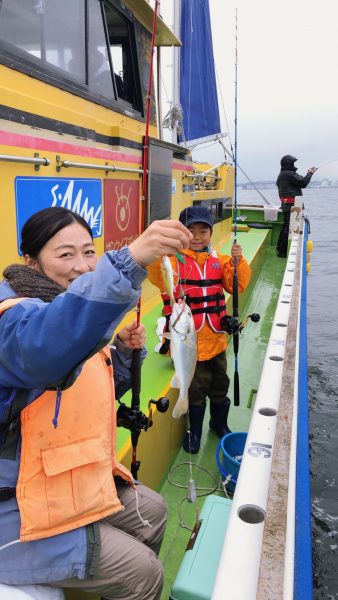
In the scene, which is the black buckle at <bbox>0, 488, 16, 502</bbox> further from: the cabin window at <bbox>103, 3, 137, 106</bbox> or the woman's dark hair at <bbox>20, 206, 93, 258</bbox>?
the cabin window at <bbox>103, 3, 137, 106</bbox>

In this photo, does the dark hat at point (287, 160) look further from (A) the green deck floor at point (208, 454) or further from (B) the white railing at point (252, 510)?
(B) the white railing at point (252, 510)

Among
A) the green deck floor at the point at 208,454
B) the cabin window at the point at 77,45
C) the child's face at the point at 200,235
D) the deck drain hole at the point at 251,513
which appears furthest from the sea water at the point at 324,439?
the cabin window at the point at 77,45

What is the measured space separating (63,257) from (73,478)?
0.72m

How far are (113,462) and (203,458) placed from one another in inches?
72.0

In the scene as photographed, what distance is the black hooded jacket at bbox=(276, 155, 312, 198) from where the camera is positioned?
1003cm

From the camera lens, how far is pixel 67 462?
1342 millimetres

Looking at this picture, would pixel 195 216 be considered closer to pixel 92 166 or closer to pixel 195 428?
pixel 92 166

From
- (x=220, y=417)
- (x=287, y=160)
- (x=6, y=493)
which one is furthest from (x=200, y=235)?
(x=287, y=160)

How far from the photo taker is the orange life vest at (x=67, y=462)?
1.29 m

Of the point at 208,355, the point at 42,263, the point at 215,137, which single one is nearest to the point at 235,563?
the point at 42,263

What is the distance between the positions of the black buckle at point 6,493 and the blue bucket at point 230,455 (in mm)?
1734

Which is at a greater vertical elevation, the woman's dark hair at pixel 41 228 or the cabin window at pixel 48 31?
the cabin window at pixel 48 31

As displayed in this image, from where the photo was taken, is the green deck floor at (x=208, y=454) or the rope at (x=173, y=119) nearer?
the green deck floor at (x=208, y=454)

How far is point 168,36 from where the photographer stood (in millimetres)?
4867
